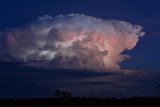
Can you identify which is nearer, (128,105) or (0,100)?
(128,105)

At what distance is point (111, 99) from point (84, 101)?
7241 mm

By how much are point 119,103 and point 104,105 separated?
12.7ft

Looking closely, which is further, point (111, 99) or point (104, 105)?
point (111, 99)

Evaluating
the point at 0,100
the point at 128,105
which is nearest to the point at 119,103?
the point at 128,105

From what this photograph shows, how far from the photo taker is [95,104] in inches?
5758

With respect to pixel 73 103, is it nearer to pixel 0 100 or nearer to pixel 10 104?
pixel 10 104

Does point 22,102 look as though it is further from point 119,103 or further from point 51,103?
point 119,103

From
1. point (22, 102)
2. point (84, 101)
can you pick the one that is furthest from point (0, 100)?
point (84, 101)

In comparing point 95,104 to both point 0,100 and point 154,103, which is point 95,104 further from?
point 0,100

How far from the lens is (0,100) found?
170500 mm

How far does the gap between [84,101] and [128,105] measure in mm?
13774

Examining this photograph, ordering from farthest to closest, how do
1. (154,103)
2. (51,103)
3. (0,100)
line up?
(0,100)
(51,103)
(154,103)

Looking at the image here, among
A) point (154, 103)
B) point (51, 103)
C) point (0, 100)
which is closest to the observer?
point (154, 103)

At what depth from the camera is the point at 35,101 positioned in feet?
517
